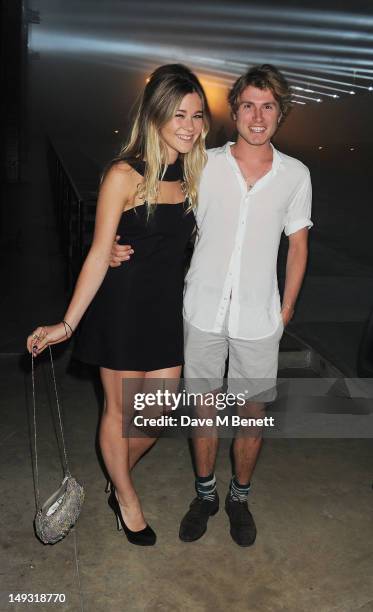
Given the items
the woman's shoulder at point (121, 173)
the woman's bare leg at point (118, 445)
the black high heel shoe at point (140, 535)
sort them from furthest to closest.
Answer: the black high heel shoe at point (140, 535), the woman's bare leg at point (118, 445), the woman's shoulder at point (121, 173)

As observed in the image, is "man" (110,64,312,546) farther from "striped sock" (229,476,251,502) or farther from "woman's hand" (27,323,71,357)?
"woman's hand" (27,323,71,357)

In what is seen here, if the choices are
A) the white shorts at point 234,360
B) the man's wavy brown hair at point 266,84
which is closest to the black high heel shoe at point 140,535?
the white shorts at point 234,360

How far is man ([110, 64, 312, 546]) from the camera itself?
86.9 inches

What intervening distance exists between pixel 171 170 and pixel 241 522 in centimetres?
136

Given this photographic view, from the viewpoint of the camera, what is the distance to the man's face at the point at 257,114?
219cm

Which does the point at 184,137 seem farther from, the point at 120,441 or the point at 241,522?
the point at 241,522

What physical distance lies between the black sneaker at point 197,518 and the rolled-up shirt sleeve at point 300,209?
3.71ft

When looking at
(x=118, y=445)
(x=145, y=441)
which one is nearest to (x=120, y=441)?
(x=118, y=445)

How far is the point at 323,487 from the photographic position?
2.89 m

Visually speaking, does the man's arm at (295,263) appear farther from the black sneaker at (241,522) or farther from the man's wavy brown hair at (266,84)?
the black sneaker at (241,522)

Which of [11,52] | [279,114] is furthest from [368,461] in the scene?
[11,52]

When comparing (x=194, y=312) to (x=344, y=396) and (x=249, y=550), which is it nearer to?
(x=249, y=550)

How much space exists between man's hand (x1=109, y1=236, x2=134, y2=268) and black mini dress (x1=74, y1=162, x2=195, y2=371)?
0.9 inches

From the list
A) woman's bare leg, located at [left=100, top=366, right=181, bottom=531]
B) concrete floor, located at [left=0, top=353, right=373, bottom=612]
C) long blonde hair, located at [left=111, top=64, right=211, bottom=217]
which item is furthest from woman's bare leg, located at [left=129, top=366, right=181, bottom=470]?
long blonde hair, located at [left=111, top=64, right=211, bottom=217]
